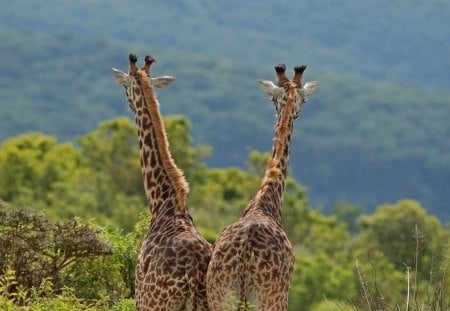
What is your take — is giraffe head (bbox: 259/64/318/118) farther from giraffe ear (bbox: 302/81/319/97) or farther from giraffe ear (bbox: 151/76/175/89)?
giraffe ear (bbox: 151/76/175/89)

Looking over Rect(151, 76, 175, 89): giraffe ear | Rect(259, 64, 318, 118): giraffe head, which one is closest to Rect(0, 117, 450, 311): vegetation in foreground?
Rect(259, 64, 318, 118): giraffe head

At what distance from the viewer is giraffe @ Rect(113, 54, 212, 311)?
31.7ft

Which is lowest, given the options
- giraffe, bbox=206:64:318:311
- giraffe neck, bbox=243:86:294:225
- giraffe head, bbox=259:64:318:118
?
giraffe, bbox=206:64:318:311

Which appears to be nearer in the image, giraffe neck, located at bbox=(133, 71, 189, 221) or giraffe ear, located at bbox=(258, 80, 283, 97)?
giraffe neck, located at bbox=(133, 71, 189, 221)

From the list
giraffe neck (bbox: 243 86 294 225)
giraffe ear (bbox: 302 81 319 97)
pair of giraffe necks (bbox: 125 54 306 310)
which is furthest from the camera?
giraffe ear (bbox: 302 81 319 97)

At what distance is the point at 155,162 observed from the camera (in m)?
11.1

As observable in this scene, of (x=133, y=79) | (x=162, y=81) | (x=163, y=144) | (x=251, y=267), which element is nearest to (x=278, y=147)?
(x=163, y=144)

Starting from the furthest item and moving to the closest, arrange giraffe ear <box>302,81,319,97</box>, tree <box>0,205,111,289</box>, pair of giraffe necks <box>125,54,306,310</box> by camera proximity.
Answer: tree <box>0,205,111,289</box> → giraffe ear <box>302,81,319,97</box> → pair of giraffe necks <box>125,54,306,310</box>

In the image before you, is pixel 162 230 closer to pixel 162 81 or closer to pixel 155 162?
pixel 155 162

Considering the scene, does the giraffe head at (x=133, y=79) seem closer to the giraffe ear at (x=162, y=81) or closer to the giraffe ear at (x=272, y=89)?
the giraffe ear at (x=162, y=81)

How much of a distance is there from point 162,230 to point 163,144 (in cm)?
113

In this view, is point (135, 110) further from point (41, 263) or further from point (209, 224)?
point (209, 224)

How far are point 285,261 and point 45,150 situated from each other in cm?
6526

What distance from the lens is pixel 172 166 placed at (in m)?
10.9
